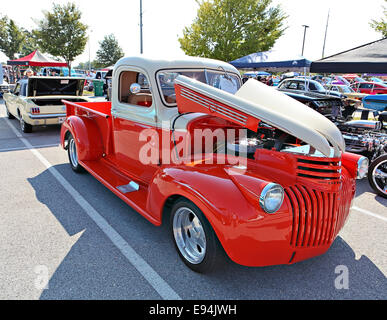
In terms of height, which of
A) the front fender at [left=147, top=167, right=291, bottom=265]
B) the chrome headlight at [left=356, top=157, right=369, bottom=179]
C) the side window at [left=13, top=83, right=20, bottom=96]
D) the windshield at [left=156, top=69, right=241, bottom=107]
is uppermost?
the windshield at [left=156, top=69, right=241, bottom=107]

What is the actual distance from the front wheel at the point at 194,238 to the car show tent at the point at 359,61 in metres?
5.86

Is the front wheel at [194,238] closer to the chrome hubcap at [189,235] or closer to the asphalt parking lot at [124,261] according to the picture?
the chrome hubcap at [189,235]

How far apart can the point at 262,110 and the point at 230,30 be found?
19104 millimetres

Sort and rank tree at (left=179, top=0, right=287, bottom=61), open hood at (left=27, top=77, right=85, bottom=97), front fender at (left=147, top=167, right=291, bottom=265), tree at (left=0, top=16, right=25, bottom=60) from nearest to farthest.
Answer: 1. front fender at (left=147, top=167, right=291, bottom=265)
2. open hood at (left=27, top=77, right=85, bottom=97)
3. tree at (left=179, top=0, right=287, bottom=61)
4. tree at (left=0, top=16, right=25, bottom=60)

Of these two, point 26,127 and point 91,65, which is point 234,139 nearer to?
point 26,127

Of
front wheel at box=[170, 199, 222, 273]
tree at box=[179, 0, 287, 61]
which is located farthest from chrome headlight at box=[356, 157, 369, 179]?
tree at box=[179, 0, 287, 61]

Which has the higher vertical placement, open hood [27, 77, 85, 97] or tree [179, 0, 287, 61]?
tree [179, 0, 287, 61]

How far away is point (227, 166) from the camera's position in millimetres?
2666

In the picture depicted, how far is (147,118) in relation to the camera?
142 inches

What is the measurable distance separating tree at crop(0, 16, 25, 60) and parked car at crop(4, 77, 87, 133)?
3112cm

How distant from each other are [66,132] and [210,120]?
3.27m

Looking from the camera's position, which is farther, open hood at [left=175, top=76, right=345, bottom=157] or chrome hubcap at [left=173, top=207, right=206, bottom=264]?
chrome hubcap at [left=173, top=207, right=206, bottom=264]

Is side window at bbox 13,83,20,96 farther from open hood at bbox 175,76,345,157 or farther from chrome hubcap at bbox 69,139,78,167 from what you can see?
open hood at bbox 175,76,345,157

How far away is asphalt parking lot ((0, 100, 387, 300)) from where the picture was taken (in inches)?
96.3
